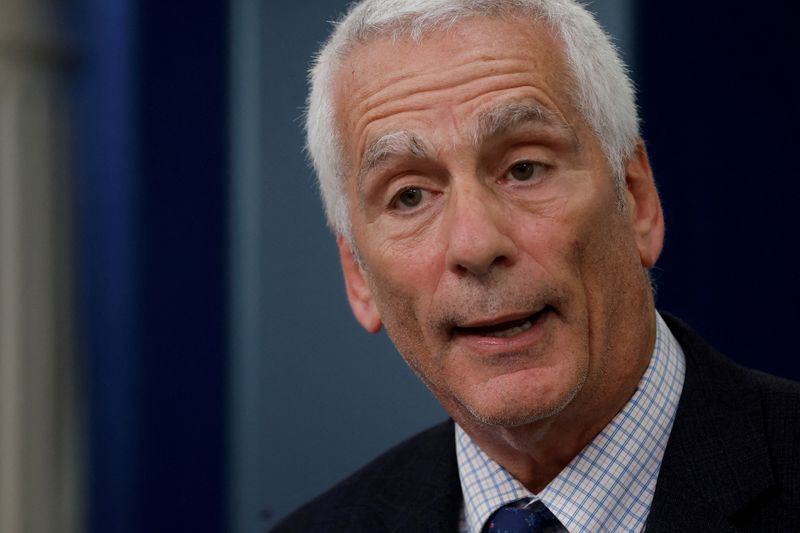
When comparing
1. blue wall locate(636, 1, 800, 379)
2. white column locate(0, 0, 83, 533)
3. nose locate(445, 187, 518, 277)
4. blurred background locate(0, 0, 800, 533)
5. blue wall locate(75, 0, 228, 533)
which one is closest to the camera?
nose locate(445, 187, 518, 277)

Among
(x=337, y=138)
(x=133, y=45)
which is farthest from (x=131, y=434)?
(x=337, y=138)

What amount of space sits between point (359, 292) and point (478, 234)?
473mm

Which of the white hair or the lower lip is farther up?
the white hair

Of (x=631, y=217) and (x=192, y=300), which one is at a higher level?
(x=631, y=217)

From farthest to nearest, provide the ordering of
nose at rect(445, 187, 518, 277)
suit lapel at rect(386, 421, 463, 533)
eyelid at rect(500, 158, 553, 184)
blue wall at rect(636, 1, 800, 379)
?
1. blue wall at rect(636, 1, 800, 379)
2. suit lapel at rect(386, 421, 463, 533)
3. eyelid at rect(500, 158, 553, 184)
4. nose at rect(445, 187, 518, 277)

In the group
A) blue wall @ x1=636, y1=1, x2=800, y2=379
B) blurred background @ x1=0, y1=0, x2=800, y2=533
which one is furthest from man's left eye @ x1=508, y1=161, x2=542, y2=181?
blurred background @ x1=0, y1=0, x2=800, y2=533

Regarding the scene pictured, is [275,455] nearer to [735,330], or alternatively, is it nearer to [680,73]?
[735,330]

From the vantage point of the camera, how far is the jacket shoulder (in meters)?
1.90

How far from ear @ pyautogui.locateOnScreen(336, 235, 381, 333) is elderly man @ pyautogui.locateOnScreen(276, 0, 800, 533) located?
0.40 ft

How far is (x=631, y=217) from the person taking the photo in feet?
5.68

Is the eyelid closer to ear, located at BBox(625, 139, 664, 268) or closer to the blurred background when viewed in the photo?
ear, located at BBox(625, 139, 664, 268)

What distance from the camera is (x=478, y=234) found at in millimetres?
1529

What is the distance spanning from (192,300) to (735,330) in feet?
4.53

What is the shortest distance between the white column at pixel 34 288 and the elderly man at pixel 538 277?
1.60m
